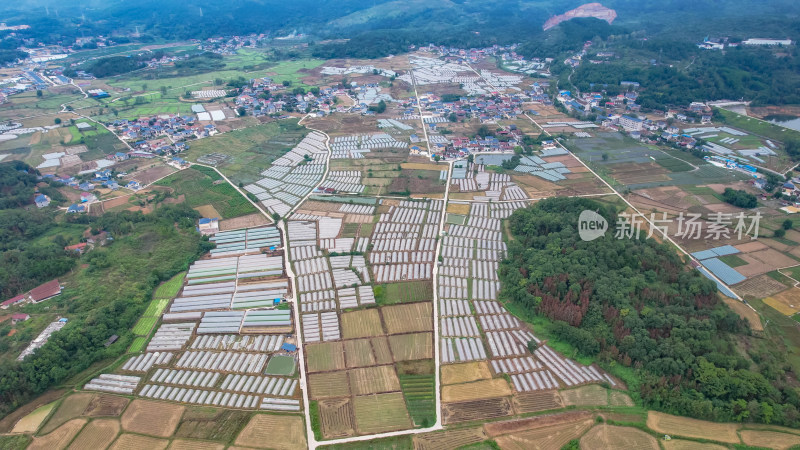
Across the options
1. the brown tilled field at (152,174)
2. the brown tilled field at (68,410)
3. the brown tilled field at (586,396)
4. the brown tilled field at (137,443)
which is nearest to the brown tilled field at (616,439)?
the brown tilled field at (586,396)

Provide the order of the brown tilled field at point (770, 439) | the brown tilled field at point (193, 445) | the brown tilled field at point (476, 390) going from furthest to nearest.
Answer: the brown tilled field at point (476, 390) < the brown tilled field at point (193, 445) < the brown tilled field at point (770, 439)

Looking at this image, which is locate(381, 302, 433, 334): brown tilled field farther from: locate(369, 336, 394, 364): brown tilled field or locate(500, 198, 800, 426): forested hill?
locate(500, 198, 800, 426): forested hill

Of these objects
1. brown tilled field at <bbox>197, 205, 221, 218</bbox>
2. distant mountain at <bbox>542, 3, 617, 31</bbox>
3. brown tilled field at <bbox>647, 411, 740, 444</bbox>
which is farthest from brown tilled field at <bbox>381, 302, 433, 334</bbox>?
distant mountain at <bbox>542, 3, 617, 31</bbox>

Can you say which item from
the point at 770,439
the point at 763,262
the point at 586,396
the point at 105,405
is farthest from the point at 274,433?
the point at 763,262

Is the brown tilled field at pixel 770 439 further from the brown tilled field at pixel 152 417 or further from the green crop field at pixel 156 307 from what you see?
the green crop field at pixel 156 307

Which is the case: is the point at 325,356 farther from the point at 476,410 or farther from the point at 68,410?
the point at 68,410

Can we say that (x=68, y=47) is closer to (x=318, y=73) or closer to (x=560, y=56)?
(x=318, y=73)
